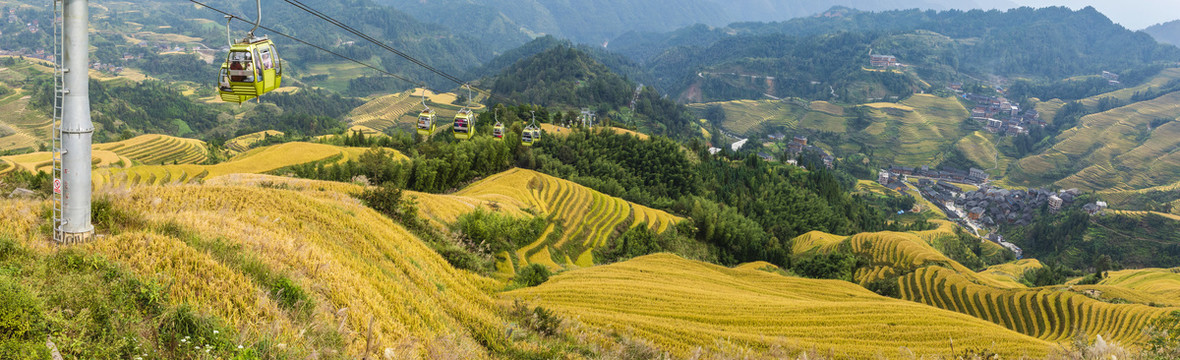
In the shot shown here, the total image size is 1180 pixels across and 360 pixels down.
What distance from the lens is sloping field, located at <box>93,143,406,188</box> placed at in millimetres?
43028

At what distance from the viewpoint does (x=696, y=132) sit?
146 m

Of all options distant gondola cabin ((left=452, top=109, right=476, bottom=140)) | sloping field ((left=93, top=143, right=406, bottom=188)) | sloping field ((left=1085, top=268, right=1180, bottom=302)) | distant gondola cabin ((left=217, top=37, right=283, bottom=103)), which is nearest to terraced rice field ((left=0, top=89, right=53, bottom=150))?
sloping field ((left=93, top=143, right=406, bottom=188))

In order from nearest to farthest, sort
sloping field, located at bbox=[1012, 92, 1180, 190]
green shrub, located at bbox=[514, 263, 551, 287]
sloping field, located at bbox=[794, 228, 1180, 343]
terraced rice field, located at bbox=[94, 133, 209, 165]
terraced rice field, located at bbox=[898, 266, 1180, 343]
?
green shrub, located at bbox=[514, 263, 551, 287], terraced rice field, located at bbox=[898, 266, 1180, 343], sloping field, located at bbox=[794, 228, 1180, 343], terraced rice field, located at bbox=[94, 133, 209, 165], sloping field, located at bbox=[1012, 92, 1180, 190]

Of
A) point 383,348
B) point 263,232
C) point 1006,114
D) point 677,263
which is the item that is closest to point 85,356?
point 383,348

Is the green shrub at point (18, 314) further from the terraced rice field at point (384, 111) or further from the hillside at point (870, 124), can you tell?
the hillside at point (870, 124)

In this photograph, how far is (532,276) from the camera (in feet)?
55.1

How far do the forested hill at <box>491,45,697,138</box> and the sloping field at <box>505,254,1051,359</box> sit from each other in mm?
111902

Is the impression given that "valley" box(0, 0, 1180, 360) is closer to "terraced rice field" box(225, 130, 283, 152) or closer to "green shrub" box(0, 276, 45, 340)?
"green shrub" box(0, 276, 45, 340)

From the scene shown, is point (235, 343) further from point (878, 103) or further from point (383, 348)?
point (878, 103)

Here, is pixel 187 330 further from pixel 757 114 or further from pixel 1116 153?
pixel 757 114

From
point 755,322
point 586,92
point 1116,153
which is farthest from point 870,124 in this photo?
point 755,322

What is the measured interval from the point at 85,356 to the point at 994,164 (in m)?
171

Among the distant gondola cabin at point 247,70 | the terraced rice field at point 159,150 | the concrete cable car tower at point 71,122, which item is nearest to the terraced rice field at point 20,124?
the terraced rice field at point 159,150

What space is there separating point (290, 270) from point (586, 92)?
13654 cm
